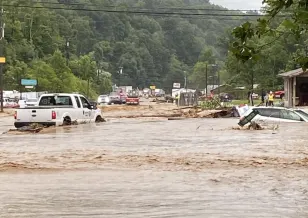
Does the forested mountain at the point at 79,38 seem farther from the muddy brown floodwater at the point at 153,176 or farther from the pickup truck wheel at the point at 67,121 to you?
the muddy brown floodwater at the point at 153,176

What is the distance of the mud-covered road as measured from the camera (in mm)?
8734

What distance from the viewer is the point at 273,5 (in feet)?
17.0

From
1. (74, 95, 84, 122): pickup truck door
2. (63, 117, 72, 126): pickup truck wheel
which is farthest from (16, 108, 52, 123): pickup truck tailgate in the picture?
(74, 95, 84, 122): pickup truck door

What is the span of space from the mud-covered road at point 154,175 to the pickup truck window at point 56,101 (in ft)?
13.8

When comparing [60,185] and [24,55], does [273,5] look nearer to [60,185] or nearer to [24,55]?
[60,185]

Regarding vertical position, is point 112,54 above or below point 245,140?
above

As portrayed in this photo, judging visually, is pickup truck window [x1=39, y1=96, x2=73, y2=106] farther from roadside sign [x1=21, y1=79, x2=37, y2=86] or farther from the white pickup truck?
roadside sign [x1=21, y1=79, x2=37, y2=86]

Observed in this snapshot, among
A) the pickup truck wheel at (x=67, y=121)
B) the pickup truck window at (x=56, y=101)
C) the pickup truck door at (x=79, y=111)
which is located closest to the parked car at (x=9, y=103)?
the pickup truck window at (x=56, y=101)

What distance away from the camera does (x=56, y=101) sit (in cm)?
2600

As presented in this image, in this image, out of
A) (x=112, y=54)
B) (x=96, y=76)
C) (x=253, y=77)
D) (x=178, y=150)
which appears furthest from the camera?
(x=112, y=54)

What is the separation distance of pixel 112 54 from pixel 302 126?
170m

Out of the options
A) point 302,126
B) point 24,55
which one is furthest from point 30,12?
point 302,126

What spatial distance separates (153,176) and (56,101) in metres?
14.6

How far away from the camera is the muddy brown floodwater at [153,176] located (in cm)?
872
